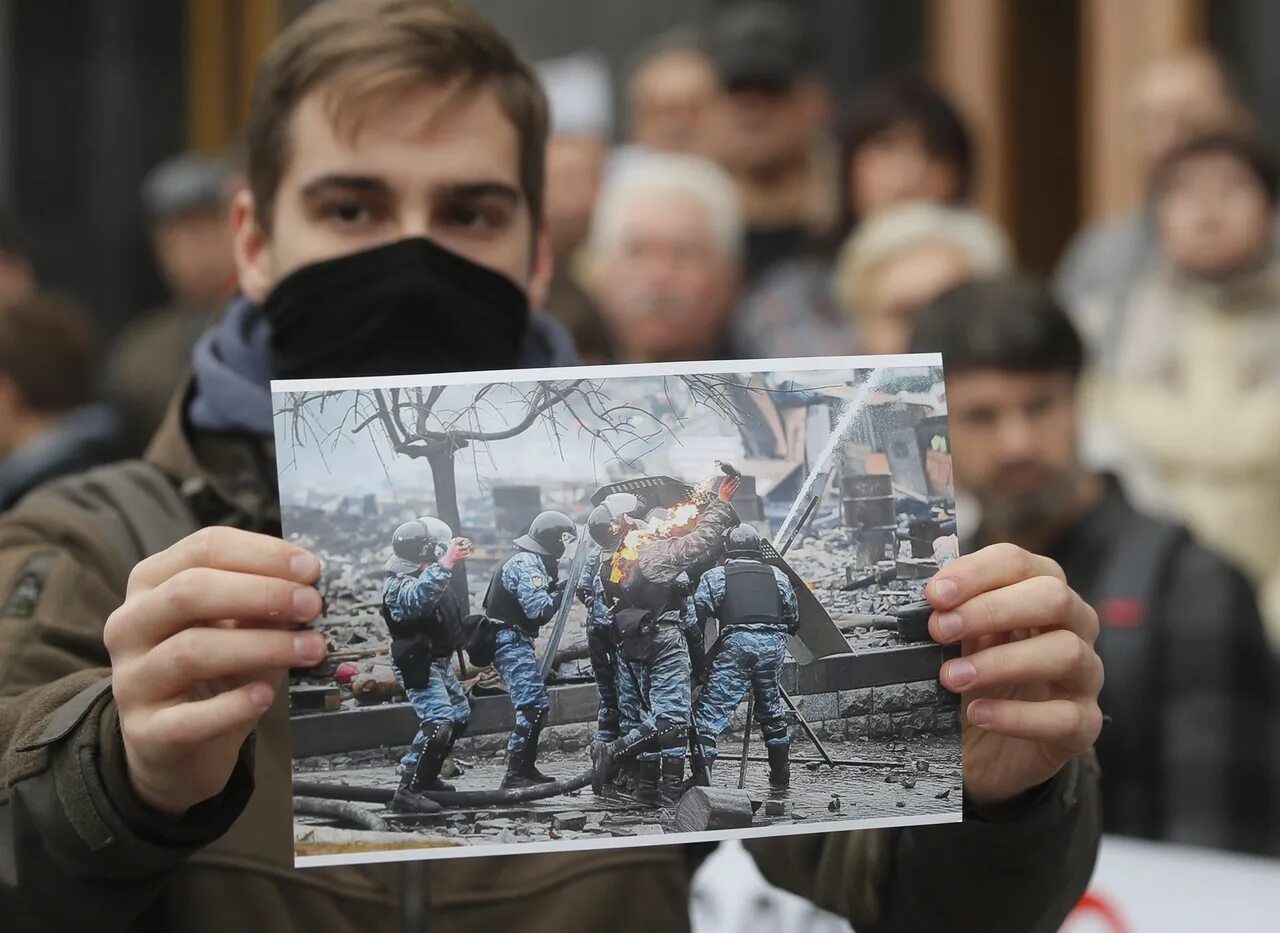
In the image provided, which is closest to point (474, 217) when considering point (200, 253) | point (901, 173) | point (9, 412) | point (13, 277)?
point (901, 173)

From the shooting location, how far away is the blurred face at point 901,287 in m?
4.21

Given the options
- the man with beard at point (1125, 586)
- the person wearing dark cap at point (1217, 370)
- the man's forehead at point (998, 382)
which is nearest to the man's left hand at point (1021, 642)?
the man with beard at point (1125, 586)

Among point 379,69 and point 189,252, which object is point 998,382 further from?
point 189,252

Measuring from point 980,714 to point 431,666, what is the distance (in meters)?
0.52

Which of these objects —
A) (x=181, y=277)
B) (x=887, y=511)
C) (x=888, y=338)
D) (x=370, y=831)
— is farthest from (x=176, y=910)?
(x=181, y=277)

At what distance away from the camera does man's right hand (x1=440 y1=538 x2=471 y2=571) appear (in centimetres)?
163

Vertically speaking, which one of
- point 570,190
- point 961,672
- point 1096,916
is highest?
point 570,190

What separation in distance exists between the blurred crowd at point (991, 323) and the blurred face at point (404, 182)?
1.61m

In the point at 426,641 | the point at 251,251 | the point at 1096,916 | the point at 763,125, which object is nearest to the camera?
the point at 426,641

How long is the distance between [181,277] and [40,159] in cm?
457

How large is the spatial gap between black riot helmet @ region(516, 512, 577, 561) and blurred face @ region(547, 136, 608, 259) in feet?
11.9

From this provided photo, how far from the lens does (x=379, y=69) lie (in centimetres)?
203

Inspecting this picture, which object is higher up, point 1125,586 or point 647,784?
point 647,784

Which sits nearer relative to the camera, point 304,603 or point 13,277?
point 304,603
